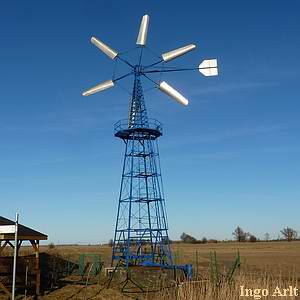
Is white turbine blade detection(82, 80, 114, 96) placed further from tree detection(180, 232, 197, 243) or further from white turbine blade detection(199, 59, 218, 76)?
tree detection(180, 232, 197, 243)

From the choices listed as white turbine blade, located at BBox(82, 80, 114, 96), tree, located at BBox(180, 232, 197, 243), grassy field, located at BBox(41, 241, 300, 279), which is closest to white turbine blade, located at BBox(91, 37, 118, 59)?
white turbine blade, located at BBox(82, 80, 114, 96)

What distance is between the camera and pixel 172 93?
102ft

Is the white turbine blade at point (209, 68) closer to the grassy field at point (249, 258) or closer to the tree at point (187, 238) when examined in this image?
the grassy field at point (249, 258)

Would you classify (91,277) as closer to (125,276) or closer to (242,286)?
(125,276)

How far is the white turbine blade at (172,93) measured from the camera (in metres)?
31.0

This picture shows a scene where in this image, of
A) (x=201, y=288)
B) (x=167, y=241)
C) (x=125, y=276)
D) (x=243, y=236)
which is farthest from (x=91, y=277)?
(x=243, y=236)

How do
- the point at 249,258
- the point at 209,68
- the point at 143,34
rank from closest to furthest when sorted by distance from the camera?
the point at 209,68 < the point at 143,34 < the point at 249,258

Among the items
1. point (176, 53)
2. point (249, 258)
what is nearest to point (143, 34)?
point (176, 53)

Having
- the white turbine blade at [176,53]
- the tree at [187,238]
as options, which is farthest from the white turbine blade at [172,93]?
the tree at [187,238]

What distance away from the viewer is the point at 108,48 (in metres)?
33.8

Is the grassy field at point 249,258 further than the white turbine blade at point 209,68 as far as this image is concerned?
Yes

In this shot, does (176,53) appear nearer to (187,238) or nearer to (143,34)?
(143,34)

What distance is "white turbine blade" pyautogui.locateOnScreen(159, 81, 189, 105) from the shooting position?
31.0 metres

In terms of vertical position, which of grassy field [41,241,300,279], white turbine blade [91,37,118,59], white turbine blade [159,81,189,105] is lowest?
grassy field [41,241,300,279]
